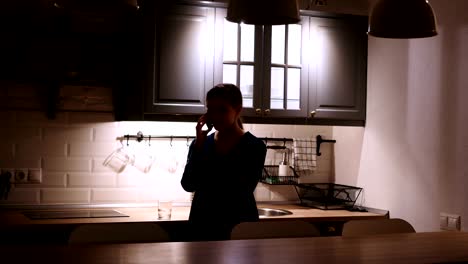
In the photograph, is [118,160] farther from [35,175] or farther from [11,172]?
[11,172]

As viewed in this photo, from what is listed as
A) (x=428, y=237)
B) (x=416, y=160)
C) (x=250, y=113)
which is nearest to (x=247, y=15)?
(x=428, y=237)

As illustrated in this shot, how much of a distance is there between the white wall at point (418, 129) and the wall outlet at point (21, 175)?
2.17 metres

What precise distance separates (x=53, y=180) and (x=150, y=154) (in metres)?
0.62

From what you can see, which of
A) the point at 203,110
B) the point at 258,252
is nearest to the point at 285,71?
the point at 203,110

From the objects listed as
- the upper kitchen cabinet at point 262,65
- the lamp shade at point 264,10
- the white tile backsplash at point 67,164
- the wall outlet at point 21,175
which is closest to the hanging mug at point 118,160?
the white tile backsplash at point 67,164

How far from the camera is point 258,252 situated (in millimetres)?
2299

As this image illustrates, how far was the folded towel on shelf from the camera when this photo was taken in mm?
4480

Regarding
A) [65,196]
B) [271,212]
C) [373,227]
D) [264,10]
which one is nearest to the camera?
[264,10]

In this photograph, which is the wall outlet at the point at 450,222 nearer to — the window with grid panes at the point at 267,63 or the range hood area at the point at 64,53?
the window with grid panes at the point at 267,63

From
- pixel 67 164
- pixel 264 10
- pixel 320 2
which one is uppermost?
pixel 320 2

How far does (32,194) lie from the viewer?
12.6ft

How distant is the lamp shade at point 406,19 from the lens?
2.60 meters

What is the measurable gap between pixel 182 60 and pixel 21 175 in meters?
1.18

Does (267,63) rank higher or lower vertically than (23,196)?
higher
